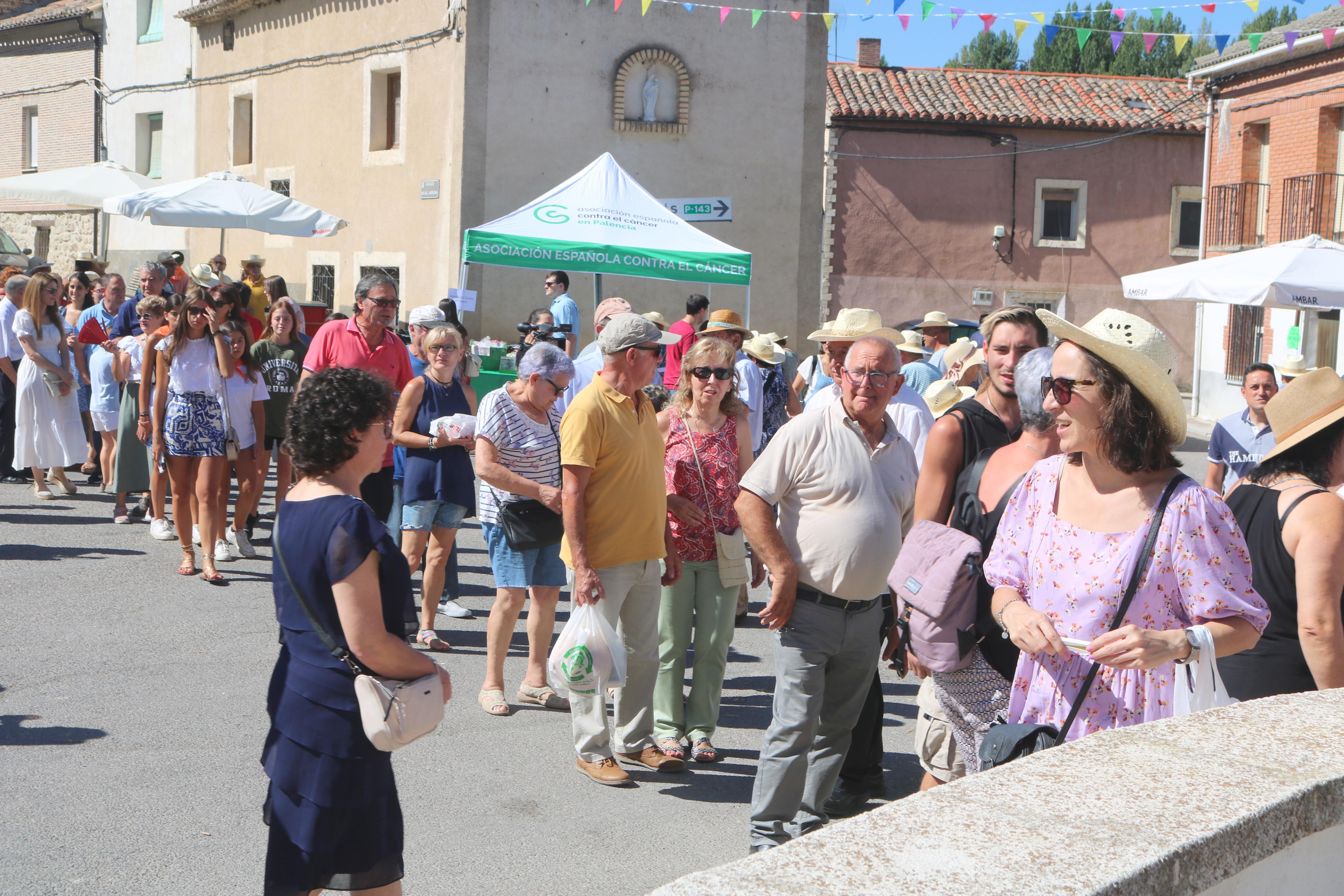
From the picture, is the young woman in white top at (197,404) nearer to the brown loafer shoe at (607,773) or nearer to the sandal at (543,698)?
the sandal at (543,698)

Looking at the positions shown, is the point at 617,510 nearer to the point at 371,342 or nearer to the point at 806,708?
the point at 806,708

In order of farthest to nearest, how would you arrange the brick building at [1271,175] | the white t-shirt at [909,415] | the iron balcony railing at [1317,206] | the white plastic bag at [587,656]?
the iron balcony railing at [1317,206], the brick building at [1271,175], the white t-shirt at [909,415], the white plastic bag at [587,656]

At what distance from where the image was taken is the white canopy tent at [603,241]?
1432 cm

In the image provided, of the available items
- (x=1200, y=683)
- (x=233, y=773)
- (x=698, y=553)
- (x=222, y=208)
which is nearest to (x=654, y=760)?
(x=698, y=553)

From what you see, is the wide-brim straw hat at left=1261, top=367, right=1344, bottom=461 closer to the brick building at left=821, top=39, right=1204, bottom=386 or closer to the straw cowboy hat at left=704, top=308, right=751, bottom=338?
the straw cowboy hat at left=704, top=308, right=751, bottom=338

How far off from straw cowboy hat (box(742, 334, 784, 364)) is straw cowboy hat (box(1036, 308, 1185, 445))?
5.86 m

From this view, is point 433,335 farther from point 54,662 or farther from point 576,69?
point 576,69

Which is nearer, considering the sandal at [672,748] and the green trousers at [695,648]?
the sandal at [672,748]

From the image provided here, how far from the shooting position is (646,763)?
5316 mm

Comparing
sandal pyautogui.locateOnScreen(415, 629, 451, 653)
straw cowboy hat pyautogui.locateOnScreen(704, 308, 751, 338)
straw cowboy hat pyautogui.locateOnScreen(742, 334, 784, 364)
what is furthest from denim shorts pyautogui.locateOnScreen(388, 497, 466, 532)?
straw cowboy hat pyautogui.locateOnScreen(742, 334, 784, 364)

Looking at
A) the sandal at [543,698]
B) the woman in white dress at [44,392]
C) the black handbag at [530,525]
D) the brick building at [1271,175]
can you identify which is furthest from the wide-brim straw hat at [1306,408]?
the brick building at [1271,175]

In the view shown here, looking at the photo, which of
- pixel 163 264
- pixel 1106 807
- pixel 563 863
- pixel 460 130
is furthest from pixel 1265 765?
pixel 460 130

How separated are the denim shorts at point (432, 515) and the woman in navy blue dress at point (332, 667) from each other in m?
3.91

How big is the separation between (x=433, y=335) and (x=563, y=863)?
391cm
